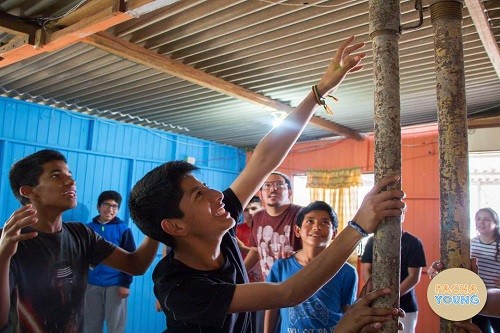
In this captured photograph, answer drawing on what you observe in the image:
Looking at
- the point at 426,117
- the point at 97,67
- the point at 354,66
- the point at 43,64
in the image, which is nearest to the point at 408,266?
the point at 426,117

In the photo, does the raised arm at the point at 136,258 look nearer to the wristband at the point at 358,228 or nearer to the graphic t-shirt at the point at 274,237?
the wristband at the point at 358,228

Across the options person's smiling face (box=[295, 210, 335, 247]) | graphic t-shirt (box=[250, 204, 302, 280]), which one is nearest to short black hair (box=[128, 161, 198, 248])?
person's smiling face (box=[295, 210, 335, 247])

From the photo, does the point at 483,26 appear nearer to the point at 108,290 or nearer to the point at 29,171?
the point at 29,171

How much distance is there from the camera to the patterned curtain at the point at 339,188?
7273 millimetres

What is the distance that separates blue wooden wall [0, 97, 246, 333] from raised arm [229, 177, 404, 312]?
17.5 feet

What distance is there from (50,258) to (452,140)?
6.48 ft

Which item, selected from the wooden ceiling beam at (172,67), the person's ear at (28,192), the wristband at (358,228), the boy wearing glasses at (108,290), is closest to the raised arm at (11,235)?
the person's ear at (28,192)

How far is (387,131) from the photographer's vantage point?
129cm

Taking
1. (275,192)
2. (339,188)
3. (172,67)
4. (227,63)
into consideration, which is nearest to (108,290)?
(275,192)

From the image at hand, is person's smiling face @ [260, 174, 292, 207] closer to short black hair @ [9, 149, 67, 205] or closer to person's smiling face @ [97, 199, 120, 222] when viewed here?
short black hair @ [9, 149, 67, 205]

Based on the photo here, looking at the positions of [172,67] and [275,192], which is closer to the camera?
[275,192]

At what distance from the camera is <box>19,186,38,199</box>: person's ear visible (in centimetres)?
229

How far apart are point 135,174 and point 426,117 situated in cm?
468

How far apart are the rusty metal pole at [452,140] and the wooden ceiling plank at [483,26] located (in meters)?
1.69
